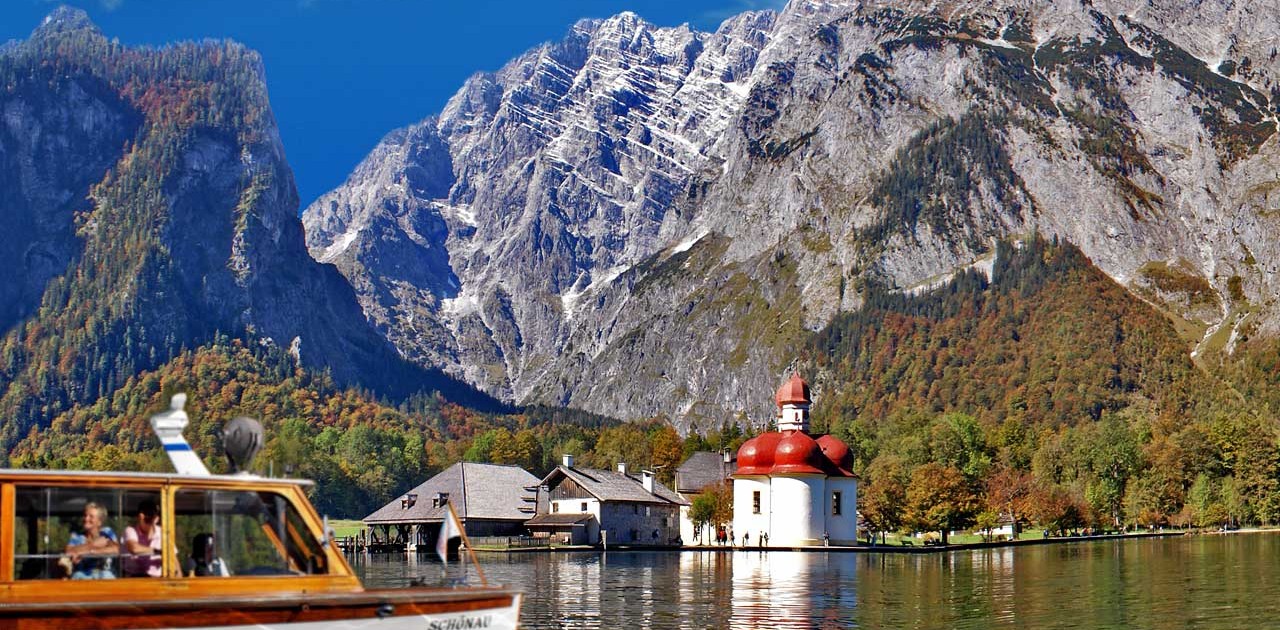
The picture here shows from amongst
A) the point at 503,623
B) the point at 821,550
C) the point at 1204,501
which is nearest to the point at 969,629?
the point at 503,623

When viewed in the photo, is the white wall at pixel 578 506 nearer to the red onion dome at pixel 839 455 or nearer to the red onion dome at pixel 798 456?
the red onion dome at pixel 798 456

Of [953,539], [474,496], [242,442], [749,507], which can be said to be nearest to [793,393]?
[749,507]

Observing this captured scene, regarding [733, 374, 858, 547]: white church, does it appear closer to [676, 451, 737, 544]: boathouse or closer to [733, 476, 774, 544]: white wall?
[733, 476, 774, 544]: white wall

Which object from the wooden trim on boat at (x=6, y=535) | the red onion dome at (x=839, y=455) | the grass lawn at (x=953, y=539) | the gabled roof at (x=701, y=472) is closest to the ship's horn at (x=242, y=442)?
the wooden trim on boat at (x=6, y=535)

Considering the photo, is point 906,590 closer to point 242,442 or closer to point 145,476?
point 242,442

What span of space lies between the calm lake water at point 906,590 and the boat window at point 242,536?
5.73 m

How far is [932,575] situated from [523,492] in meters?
81.0

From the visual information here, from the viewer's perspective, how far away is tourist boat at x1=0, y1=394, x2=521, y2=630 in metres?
21.7

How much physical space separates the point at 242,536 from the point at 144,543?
1.57 meters

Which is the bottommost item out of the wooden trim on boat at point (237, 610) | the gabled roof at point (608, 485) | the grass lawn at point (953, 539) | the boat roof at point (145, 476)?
the grass lawn at point (953, 539)

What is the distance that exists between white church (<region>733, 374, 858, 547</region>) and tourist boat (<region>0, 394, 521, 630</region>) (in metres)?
99.5

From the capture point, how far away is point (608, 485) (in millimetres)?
141125

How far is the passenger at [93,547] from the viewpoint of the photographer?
2199 cm

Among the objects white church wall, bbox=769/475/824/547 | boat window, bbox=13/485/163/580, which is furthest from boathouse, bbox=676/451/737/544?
boat window, bbox=13/485/163/580
